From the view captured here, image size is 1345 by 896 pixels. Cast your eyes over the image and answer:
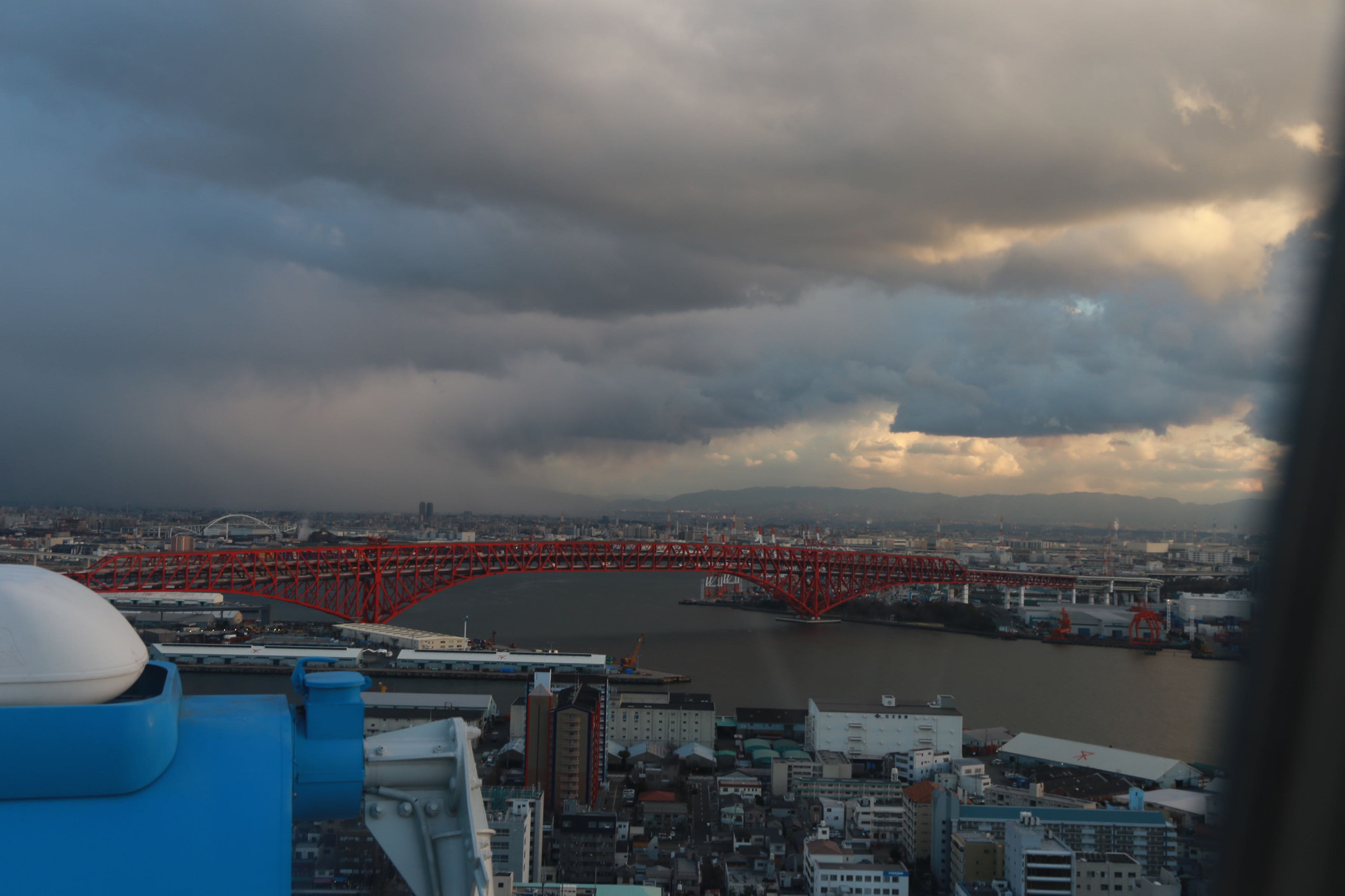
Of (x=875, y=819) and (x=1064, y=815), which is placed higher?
(x=1064, y=815)

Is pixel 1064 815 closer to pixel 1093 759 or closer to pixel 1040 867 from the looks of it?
pixel 1040 867

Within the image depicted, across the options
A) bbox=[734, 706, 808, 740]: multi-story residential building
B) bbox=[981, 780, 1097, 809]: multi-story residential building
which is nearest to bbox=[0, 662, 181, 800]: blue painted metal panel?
bbox=[981, 780, 1097, 809]: multi-story residential building

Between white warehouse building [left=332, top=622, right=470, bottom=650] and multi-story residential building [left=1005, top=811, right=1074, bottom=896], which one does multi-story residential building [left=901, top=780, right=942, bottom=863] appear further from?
white warehouse building [left=332, top=622, right=470, bottom=650]

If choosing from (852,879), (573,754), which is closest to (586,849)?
(573,754)

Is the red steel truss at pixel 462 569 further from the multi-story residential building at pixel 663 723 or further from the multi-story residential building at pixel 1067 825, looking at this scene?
the multi-story residential building at pixel 1067 825

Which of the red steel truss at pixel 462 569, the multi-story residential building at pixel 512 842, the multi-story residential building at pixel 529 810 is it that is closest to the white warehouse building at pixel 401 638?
the red steel truss at pixel 462 569

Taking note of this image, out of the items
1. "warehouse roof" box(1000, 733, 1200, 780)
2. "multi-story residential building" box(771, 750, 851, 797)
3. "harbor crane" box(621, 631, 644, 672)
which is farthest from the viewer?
"harbor crane" box(621, 631, 644, 672)

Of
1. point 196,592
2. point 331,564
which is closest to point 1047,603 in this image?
point 331,564

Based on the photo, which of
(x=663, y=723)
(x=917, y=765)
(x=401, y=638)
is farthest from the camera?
(x=401, y=638)
